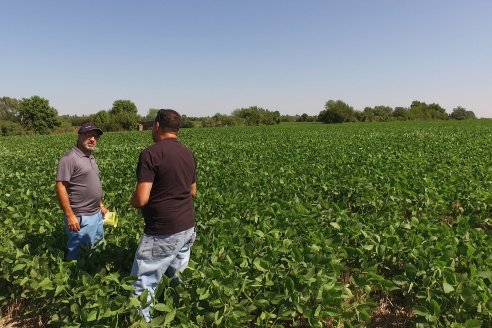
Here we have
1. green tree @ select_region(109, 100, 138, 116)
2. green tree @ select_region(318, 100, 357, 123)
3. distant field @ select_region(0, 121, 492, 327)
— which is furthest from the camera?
green tree @ select_region(109, 100, 138, 116)

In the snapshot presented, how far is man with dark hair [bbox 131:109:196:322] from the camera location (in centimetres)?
298

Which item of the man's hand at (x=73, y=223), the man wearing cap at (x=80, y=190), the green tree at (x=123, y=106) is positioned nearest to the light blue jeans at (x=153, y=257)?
the man's hand at (x=73, y=223)

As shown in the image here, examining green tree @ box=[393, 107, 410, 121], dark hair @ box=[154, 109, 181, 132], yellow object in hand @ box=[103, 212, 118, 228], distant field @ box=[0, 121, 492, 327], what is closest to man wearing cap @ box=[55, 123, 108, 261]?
yellow object in hand @ box=[103, 212, 118, 228]

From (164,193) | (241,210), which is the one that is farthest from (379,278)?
(241,210)

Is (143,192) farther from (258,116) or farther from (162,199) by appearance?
(258,116)

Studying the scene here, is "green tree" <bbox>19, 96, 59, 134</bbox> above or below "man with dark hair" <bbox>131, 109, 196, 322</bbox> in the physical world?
above

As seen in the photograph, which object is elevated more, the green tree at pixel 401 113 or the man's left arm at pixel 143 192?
the green tree at pixel 401 113

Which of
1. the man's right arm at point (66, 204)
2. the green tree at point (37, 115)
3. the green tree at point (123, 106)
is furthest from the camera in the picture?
the green tree at point (123, 106)

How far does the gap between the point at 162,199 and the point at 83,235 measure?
5.77 ft

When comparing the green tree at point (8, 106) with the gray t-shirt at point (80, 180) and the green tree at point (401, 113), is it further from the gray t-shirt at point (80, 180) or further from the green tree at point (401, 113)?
the gray t-shirt at point (80, 180)

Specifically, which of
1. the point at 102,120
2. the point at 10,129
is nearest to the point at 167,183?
the point at 10,129

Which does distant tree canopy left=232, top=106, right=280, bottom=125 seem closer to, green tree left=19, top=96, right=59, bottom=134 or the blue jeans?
green tree left=19, top=96, right=59, bottom=134

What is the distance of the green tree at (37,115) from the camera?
6300cm

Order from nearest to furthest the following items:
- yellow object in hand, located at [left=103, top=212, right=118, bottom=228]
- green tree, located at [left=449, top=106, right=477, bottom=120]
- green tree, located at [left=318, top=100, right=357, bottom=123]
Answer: yellow object in hand, located at [left=103, top=212, right=118, bottom=228] < green tree, located at [left=318, top=100, right=357, bottom=123] < green tree, located at [left=449, top=106, right=477, bottom=120]
